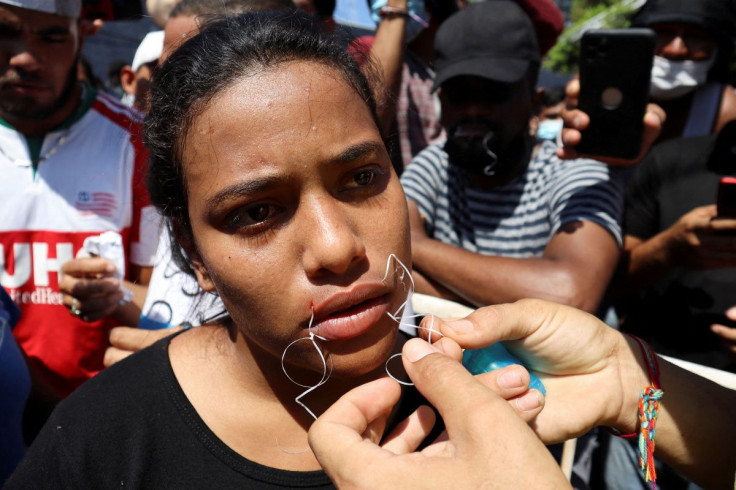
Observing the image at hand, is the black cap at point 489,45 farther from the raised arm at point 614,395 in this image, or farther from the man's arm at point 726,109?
the raised arm at point 614,395

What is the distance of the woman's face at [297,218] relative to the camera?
4.38ft

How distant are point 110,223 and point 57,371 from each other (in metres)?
0.73

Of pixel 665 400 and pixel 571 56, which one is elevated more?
pixel 665 400

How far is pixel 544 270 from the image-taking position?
7.79 ft

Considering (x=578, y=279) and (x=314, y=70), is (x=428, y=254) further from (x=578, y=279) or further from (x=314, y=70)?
(x=314, y=70)

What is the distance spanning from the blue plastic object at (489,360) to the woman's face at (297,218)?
222mm

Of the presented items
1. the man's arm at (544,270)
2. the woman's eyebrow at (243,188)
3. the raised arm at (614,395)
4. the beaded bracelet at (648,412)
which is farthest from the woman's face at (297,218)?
the man's arm at (544,270)

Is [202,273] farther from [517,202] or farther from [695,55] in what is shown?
[695,55]

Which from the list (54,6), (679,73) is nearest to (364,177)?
(54,6)

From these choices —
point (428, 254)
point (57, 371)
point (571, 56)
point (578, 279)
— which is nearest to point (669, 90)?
point (578, 279)

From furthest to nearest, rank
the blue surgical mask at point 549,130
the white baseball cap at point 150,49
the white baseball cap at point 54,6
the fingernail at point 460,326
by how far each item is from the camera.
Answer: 1. the blue surgical mask at point 549,130
2. the white baseball cap at point 150,49
3. the white baseball cap at point 54,6
4. the fingernail at point 460,326

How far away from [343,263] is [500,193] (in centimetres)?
168

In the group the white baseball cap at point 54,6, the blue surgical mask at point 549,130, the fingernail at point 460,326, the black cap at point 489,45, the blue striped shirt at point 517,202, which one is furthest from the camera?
the blue surgical mask at point 549,130

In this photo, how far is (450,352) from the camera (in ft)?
4.32
